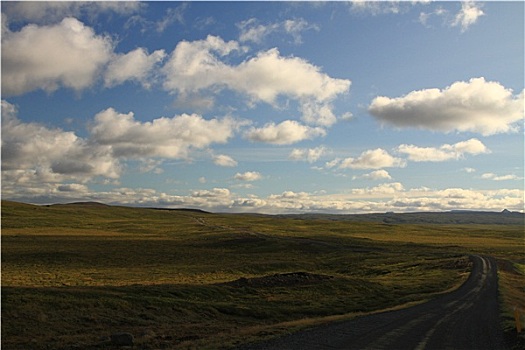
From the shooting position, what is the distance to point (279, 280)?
1727 inches

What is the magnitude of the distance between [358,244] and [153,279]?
65.2m

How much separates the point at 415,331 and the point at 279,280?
70.5ft

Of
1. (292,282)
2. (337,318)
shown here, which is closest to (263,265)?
(292,282)

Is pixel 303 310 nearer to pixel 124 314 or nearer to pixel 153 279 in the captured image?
pixel 124 314

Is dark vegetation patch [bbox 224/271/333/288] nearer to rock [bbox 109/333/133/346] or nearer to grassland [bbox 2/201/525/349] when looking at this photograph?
grassland [bbox 2/201/525/349]

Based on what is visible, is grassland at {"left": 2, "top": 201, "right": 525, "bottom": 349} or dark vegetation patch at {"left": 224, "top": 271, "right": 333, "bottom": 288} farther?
dark vegetation patch at {"left": 224, "top": 271, "right": 333, "bottom": 288}

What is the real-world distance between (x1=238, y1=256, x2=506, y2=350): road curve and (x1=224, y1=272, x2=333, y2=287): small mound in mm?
12726

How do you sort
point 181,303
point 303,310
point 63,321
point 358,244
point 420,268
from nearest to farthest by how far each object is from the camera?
point 63,321, point 181,303, point 303,310, point 420,268, point 358,244

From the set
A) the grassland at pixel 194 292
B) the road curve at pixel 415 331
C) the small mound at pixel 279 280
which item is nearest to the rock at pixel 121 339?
the grassland at pixel 194 292

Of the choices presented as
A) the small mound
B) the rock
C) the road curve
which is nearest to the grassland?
the small mound

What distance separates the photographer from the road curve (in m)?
19.9

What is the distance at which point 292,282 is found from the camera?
A: 4416 cm

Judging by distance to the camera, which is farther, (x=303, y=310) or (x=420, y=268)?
(x=420, y=268)

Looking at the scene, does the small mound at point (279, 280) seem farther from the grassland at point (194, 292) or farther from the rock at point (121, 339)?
the rock at point (121, 339)
